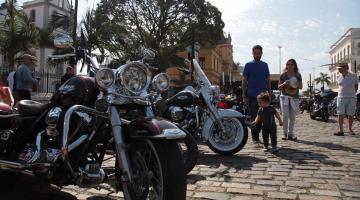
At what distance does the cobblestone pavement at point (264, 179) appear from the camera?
13.5 feet

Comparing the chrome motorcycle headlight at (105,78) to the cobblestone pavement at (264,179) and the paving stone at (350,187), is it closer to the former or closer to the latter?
the cobblestone pavement at (264,179)

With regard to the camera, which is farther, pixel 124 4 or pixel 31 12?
pixel 31 12

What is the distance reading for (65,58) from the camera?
3.92 meters

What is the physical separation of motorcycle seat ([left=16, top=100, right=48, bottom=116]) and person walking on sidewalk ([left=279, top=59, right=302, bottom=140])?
5.74m

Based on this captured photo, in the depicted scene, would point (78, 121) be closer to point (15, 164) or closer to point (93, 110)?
point (93, 110)

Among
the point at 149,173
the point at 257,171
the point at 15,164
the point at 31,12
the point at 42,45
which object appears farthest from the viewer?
the point at 31,12

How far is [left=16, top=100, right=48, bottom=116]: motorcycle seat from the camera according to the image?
3885 mm

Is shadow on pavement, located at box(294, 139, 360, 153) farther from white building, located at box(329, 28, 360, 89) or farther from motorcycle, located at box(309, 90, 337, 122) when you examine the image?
white building, located at box(329, 28, 360, 89)

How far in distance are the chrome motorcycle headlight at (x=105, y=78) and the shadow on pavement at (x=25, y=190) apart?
1363 millimetres

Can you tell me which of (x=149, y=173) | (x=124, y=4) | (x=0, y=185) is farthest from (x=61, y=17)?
(x=149, y=173)

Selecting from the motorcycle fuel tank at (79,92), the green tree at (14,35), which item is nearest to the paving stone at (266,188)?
the motorcycle fuel tank at (79,92)

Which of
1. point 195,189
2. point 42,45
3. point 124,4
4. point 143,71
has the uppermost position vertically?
point 124,4

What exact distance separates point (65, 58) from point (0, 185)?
1598 millimetres

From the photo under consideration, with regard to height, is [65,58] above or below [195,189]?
above
